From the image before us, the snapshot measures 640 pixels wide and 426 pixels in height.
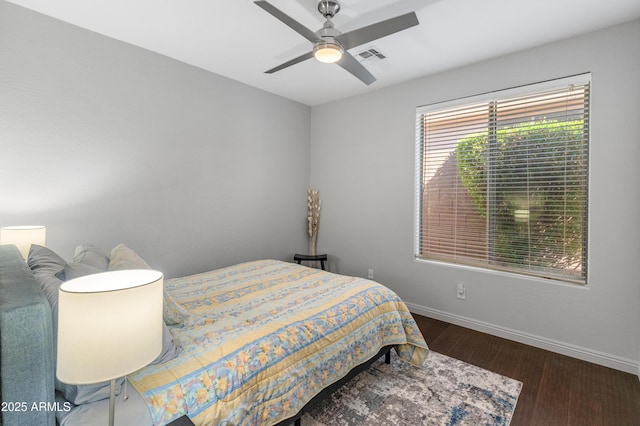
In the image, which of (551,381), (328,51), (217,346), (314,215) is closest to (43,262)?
(217,346)

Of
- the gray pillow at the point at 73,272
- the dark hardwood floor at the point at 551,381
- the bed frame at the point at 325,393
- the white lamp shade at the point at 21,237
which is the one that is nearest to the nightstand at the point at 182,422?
the bed frame at the point at 325,393

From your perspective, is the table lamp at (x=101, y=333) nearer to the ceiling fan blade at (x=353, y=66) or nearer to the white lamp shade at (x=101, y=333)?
the white lamp shade at (x=101, y=333)

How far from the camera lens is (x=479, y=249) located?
3.01 m

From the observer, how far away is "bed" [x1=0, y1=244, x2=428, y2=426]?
888 mm

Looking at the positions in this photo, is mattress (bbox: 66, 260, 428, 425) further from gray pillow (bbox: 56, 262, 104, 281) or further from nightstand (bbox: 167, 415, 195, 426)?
gray pillow (bbox: 56, 262, 104, 281)

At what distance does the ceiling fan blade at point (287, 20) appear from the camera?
1.58 m

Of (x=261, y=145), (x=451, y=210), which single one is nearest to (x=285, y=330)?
(x=451, y=210)

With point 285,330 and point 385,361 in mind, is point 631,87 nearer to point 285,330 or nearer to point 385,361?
point 385,361

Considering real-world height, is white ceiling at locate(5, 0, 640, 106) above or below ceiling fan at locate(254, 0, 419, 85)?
above

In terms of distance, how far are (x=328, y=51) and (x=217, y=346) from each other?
182cm

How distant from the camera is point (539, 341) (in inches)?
104

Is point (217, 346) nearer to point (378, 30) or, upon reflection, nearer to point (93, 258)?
point (93, 258)

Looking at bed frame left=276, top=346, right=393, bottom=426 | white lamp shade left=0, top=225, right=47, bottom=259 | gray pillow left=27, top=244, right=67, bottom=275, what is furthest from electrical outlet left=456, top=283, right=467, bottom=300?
white lamp shade left=0, top=225, right=47, bottom=259

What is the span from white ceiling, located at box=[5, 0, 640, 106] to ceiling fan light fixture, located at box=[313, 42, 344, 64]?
0.38m
